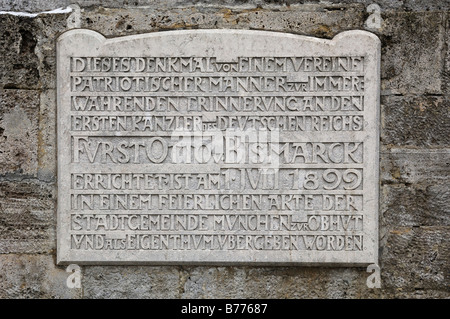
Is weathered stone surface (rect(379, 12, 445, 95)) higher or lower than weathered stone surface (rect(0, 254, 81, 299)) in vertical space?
higher

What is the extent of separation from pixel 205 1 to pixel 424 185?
1703mm

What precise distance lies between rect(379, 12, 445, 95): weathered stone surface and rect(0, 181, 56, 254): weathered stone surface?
214cm

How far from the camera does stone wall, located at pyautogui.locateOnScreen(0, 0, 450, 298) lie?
2906 millimetres

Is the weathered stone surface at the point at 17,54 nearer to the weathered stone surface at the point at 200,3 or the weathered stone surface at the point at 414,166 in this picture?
the weathered stone surface at the point at 200,3

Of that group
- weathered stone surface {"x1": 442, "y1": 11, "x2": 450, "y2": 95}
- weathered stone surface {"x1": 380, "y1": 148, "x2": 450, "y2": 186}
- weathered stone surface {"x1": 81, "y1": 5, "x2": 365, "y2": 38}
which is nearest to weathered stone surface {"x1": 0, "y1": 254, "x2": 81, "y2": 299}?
weathered stone surface {"x1": 81, "y1": 5, "x2": 365, "y2": 38}

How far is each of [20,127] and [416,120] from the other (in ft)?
7.73

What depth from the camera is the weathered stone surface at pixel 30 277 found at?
297 cm

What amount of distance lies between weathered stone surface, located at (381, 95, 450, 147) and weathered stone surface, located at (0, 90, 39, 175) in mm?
2085

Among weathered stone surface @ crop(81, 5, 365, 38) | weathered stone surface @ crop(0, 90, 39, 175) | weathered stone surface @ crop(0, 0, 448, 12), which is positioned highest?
weathered stone surface @ crop(0, 0, 448, 12)

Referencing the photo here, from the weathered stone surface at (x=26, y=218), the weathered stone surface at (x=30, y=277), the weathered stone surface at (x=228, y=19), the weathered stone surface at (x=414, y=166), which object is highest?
the weathered stone surface at (x=228, y=19)

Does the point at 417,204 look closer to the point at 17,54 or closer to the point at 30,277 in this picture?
the point at 30,277

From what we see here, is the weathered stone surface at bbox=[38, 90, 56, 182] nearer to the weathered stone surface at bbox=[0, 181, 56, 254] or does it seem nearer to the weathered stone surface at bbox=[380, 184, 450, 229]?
the weathered stone surface at bbox=[0, 181, 56, 254]

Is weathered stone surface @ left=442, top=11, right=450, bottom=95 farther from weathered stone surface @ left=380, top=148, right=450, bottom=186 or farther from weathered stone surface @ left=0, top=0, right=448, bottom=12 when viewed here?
weathered stone surface @ left=380, top=148, right=450, bottom=186

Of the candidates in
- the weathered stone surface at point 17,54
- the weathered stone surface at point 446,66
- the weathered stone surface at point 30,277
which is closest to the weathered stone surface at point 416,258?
the weathered stone surface at point 446,66
